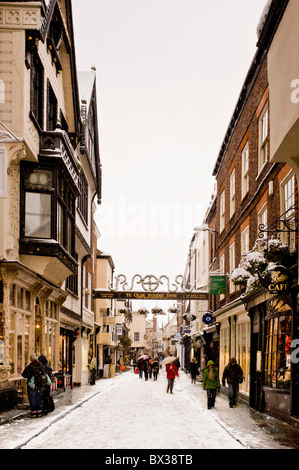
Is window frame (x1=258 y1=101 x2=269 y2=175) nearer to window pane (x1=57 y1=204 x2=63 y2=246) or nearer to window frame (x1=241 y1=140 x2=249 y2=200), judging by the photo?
window frame (x1=241 y1=140 x2=249 y2=200)

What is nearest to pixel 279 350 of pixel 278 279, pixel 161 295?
pixel 278 279

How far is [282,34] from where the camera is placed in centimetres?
1221

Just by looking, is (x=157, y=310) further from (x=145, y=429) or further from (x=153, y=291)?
(x=145, y=429)

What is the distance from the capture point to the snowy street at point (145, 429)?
437 inches

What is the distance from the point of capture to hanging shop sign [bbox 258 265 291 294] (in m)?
13.2

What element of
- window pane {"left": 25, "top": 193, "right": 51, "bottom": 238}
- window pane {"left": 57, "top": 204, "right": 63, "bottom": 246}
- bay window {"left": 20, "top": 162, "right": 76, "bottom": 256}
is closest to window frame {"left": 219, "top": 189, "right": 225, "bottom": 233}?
window pane {"left": 57, "top": 204, "right": 63, "bottom": 246}

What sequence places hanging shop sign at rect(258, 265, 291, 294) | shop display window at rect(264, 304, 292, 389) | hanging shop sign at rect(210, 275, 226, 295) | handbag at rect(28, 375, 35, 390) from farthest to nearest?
hanging shop sign at rect(210, 275, 226, 295) < handbag at rect(28, 375, 35, 390) < shop display window at rect(264, 304, 292, 389) < hanging shop sign at rect(258, 265, 291, 294)

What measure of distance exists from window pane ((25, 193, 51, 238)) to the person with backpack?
158 inches

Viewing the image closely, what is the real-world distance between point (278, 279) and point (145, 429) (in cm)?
441

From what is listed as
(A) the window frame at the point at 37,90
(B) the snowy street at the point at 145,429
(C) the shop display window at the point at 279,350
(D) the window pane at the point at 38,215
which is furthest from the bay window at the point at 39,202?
(C) the shop display window at the point at 279,350

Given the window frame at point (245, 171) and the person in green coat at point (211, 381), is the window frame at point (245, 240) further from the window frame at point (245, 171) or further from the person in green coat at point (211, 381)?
the person in green coat at point (211, 381)

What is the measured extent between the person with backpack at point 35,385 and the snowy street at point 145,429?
422 millimetres
